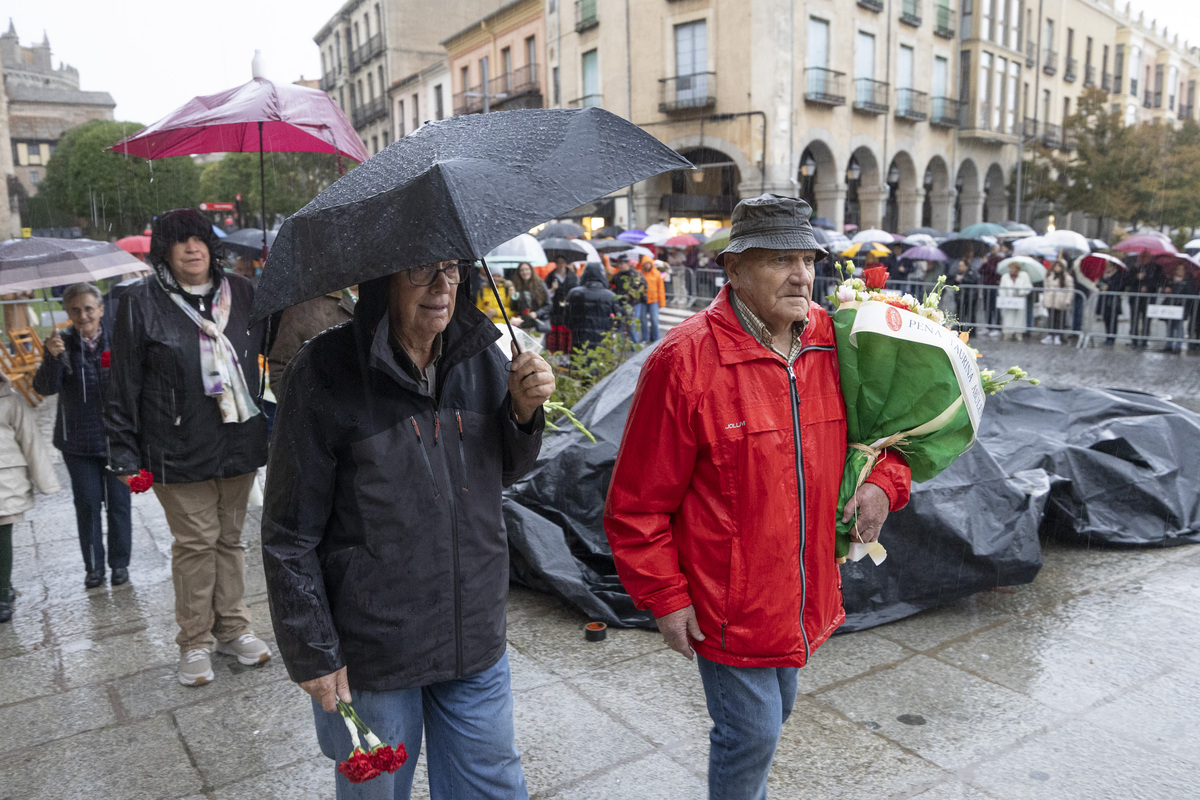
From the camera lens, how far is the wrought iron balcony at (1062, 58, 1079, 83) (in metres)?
42.9

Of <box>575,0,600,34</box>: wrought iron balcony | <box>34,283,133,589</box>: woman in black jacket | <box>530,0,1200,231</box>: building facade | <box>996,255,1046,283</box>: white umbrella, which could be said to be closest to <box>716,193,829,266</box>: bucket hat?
<box>34,283,133,589</box>: woman in black jacket

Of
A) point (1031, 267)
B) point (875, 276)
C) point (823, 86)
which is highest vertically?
point (823, 86)

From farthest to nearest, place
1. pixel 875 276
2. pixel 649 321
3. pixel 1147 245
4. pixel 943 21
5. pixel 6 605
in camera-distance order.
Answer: pixel 943 21, pixel 649 321, pixel 1147 245, pixel 6 605, pixel 875 276

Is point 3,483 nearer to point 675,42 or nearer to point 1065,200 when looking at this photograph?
point 675,42

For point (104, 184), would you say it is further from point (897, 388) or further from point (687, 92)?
point (897, 388)

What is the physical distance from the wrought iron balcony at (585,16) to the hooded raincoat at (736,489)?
99.9 feet

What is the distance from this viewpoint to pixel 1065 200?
37.3 m

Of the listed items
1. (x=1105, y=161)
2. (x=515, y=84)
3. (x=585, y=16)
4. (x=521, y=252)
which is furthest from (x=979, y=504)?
(x=1105, y=161)

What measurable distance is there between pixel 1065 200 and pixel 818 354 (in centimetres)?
4053

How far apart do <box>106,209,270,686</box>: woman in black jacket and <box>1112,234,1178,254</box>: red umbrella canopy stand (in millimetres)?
15321

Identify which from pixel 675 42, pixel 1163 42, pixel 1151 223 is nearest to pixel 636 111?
pixel 675 42

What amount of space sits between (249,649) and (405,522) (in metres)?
2.45

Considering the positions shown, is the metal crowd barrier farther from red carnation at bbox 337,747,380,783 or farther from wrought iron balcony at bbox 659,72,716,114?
red carnation at bbox 337,747,380,783

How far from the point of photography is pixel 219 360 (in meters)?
3.77
